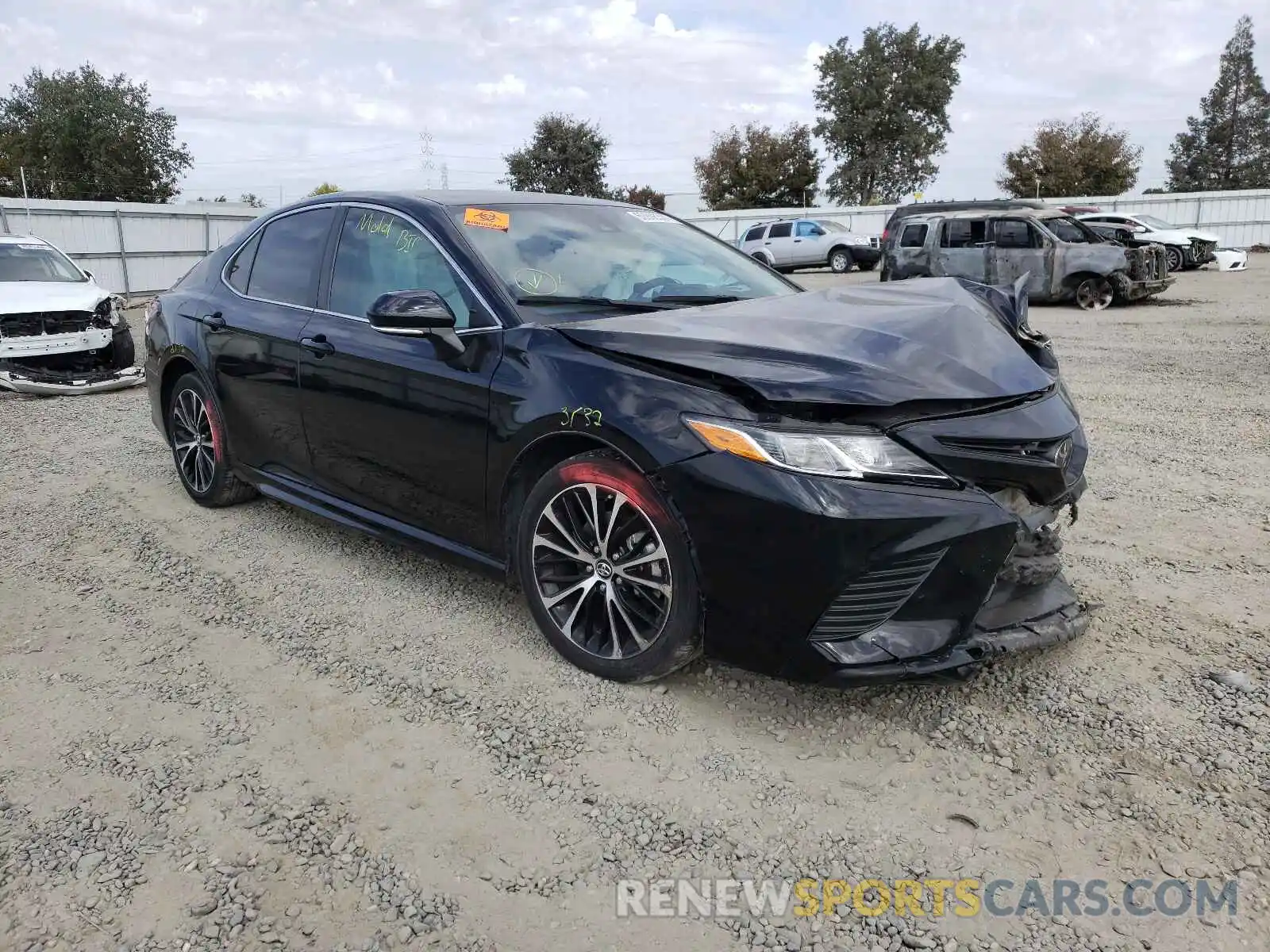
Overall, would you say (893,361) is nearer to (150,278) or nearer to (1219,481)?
(1219,481)

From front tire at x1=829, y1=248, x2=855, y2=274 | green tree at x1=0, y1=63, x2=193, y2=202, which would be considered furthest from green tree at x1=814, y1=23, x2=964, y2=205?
green tree at x1=0, y1=63, x2=193, y2=202

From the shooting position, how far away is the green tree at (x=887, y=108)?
176ft

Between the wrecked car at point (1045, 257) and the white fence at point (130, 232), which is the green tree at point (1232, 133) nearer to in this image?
the white fence at point (130, 232)

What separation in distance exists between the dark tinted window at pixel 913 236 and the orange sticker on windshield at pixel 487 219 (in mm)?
14166

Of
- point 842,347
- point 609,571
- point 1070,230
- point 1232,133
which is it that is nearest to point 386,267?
point 609,571

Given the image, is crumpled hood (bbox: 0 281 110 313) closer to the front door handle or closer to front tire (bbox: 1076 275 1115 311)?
the front door handle

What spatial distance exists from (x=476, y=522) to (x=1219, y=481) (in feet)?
13.7

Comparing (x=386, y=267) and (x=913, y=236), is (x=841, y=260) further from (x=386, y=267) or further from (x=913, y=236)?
(x=386, y=267)

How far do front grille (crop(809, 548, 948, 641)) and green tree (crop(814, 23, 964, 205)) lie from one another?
2155 inches

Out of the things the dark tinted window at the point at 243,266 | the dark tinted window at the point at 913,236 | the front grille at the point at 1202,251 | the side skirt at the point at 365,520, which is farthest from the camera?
the front grille at the point at 1202,251

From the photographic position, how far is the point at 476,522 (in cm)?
329

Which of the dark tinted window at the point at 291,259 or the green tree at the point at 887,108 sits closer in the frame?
the dark tinted window at the point at 291,259

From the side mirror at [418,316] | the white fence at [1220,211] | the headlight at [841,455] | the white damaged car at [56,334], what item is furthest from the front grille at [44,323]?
the white fence at [1220,211]

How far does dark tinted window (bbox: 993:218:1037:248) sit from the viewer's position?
1511cm
